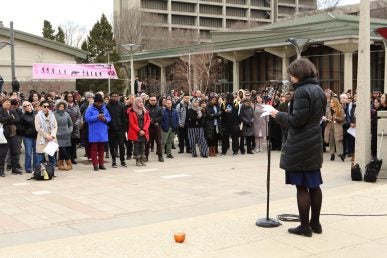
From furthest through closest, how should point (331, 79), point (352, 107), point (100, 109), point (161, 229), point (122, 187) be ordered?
1. point (331, 79)
2. point (352, 107)
3. point (100, 109)
4. point (122, 187)
5. point (161, 229)

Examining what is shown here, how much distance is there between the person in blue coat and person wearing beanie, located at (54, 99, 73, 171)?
0.51 meters

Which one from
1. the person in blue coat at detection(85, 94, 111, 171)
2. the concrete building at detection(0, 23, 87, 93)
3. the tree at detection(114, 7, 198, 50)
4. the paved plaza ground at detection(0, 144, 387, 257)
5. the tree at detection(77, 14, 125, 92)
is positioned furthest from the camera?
the tree at detection(114, 7, 198, 50)

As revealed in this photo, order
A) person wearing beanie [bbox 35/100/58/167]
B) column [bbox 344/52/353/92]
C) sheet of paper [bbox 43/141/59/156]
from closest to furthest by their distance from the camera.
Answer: sheet of paper [bbox 43/141/59/156], person wearing beanie [bbox 35/100/58/167], column [bbox 344/52/353/92]

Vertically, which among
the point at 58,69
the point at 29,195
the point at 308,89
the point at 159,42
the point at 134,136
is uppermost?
the point at 159,42

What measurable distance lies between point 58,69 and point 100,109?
748 centimetres

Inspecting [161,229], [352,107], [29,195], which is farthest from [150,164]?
[161,229]

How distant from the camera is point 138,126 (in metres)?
13.5

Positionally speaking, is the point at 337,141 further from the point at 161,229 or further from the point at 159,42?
the point at 159,42

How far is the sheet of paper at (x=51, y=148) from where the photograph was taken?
469 inches

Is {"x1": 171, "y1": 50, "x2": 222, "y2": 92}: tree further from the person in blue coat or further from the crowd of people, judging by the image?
the person in blue coat

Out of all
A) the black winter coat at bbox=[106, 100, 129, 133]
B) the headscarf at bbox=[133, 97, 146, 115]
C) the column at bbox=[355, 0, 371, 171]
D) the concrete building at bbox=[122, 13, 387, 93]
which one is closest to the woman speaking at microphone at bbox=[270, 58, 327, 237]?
the column at bbox=[355, 0, 371, 171]

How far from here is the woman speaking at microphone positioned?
233 inches

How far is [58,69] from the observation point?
1983cm

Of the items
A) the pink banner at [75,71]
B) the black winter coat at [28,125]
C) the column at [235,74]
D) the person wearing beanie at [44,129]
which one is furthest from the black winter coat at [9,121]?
the column at [235,74]
